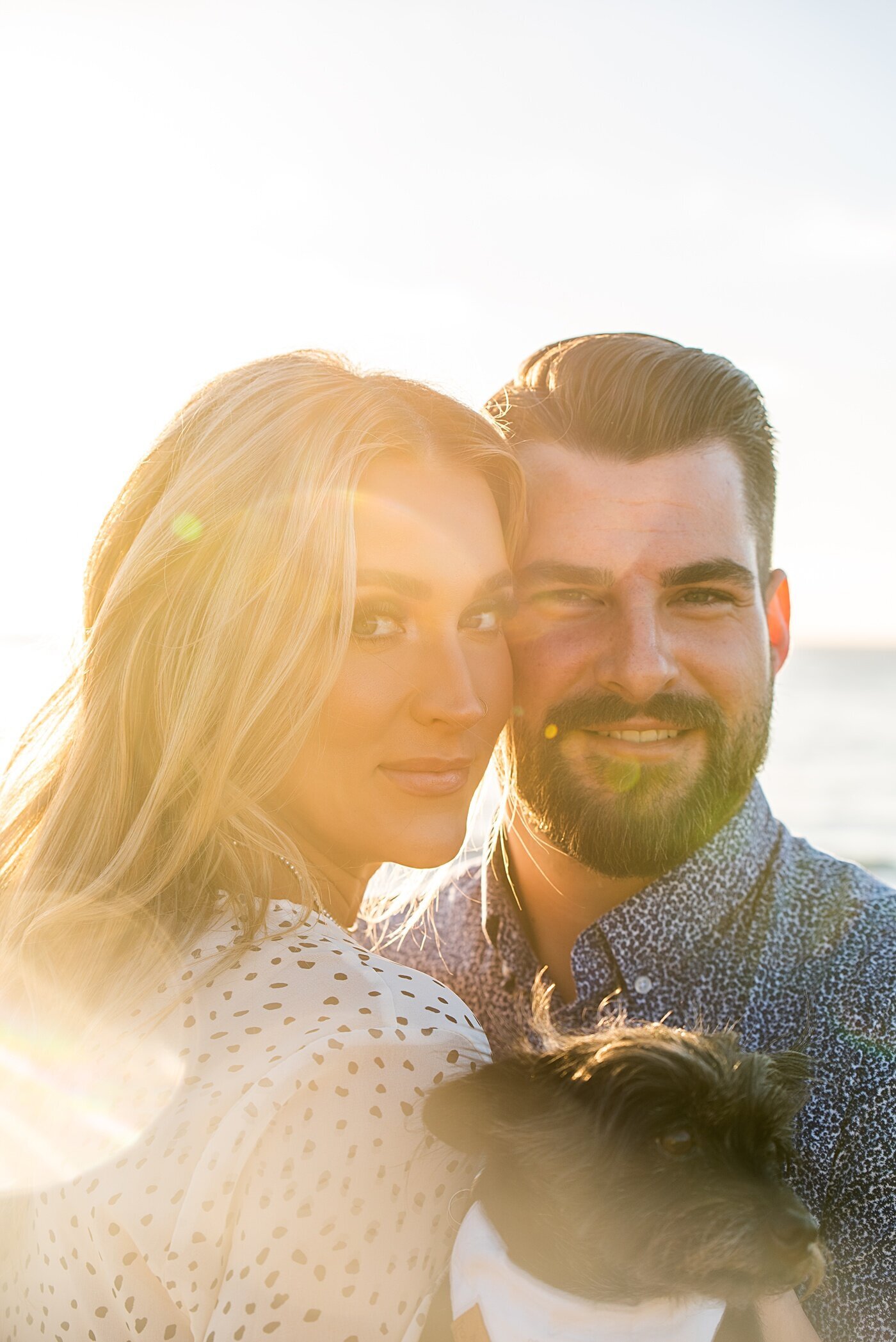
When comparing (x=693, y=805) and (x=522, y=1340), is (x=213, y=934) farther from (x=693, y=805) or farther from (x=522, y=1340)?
(x=693, y=805)

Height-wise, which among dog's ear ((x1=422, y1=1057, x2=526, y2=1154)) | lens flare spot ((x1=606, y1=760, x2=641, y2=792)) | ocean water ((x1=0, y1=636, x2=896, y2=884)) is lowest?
ocean water ((x1=0, y1=636, x2=896, y2=884))

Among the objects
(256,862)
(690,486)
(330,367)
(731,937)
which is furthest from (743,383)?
(256,862)

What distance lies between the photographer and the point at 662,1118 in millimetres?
2191

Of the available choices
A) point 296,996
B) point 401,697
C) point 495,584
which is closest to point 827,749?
point 495,584

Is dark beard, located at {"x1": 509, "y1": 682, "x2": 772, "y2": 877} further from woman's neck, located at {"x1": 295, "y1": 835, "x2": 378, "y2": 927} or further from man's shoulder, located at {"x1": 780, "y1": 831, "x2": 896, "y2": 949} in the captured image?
woman's neck, located at {"x1": 295, "y1": 835, "x2": 378, "y2": 927}

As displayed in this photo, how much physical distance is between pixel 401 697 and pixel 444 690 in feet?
0.44

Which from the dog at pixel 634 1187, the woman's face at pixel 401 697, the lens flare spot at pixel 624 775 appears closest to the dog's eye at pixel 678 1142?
the dog at pixel 634 1187

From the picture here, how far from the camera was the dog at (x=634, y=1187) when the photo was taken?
2.15 meters

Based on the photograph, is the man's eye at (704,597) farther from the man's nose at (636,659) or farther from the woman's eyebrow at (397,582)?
the woman's eyebrow at (397,582)

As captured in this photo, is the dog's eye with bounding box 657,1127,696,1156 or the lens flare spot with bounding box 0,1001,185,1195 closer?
the lens flare spot with bounding box 0,1001,185,1195

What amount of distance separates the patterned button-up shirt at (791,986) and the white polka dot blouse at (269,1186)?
538 mm

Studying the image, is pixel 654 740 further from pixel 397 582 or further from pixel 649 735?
pixel 397 582

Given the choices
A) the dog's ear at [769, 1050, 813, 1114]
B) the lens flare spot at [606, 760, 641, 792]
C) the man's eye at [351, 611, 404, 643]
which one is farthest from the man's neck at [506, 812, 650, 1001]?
the man's eye at [351, 611, 404, 643]

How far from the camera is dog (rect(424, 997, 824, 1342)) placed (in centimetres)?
215
